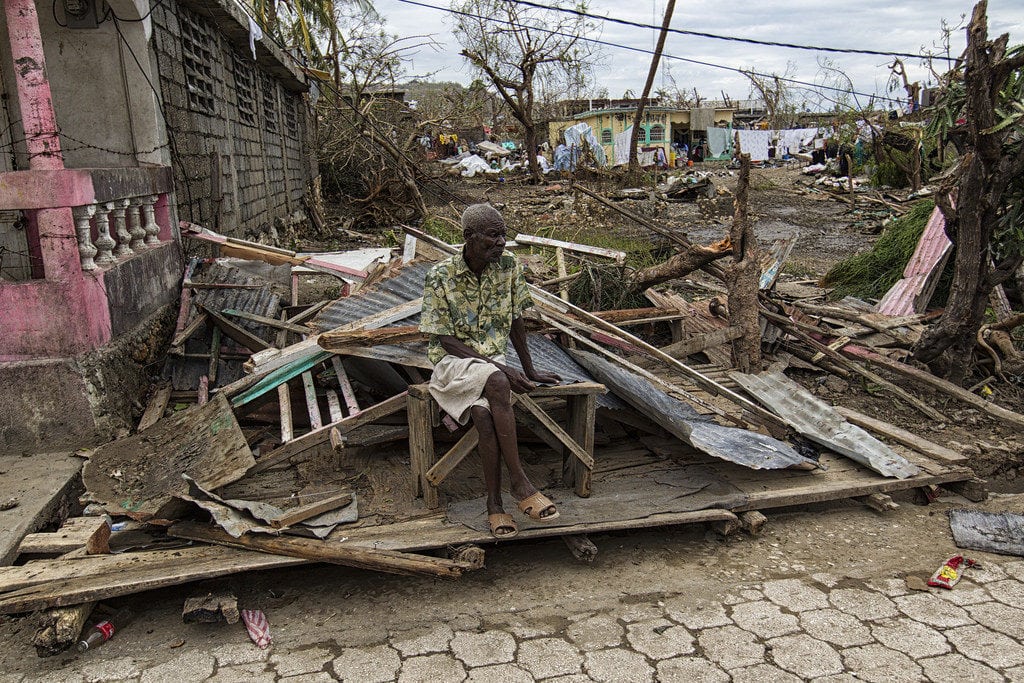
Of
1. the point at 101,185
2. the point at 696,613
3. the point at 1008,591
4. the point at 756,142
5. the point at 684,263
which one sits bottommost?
the point at 1008,591

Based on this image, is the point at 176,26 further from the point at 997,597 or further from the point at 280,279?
the point at 997,597

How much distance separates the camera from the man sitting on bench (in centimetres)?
340

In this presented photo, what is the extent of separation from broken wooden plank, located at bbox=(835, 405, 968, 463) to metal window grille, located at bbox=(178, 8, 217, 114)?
7.08 meters

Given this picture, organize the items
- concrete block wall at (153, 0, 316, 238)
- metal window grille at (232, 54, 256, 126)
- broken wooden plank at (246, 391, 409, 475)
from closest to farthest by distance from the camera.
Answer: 1. broken wooden plank at (246, 391, 409, 475)
2. concrete block wall at (153, 0, 316, 238)
3. metal window grille at (232, 54, 256, 126)

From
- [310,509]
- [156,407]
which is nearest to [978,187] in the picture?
[310,509]

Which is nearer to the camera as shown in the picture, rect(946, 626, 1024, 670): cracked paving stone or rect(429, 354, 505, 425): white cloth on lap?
rect(946, 626, 1024, 670): cracked paving stone

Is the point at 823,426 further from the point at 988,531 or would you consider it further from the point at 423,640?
the point at 423,640

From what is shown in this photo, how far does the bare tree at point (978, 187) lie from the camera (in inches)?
201

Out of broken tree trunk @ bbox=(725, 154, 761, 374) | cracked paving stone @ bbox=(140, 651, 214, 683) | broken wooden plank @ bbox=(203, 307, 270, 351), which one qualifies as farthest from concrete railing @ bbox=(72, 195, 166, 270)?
broken tree trunk @ bbox=(725, 154, 761, 374)

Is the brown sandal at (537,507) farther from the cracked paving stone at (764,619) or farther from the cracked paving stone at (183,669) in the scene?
the cracked paving stone at (183,669)

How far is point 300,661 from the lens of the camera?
9.34 feet

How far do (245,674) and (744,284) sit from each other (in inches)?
176

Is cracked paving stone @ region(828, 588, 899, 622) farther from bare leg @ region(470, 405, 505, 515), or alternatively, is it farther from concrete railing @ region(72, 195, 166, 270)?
concrete railing @ region(72, 195, 166, 270)

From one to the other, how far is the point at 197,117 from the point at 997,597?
8211 mm
